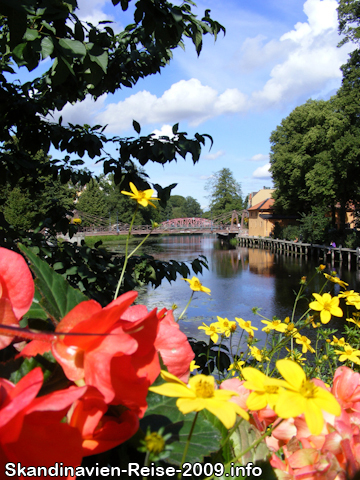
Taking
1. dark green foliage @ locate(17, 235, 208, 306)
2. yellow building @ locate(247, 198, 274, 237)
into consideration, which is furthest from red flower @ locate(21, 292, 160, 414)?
yellow building @ locate(247, 198, 274, 237)

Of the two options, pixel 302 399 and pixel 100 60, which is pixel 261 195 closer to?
pixel 100 60

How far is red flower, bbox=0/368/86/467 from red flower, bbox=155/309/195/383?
0.48ft

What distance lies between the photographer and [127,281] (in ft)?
8.10

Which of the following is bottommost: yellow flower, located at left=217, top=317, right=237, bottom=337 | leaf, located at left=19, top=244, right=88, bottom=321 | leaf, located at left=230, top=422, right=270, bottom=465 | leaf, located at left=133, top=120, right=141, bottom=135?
yellow flower, located at left=217, top=317, right=237, bottom=337

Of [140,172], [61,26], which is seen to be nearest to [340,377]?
[61,26]

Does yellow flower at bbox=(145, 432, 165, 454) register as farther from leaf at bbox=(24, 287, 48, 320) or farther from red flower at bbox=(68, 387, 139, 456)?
leaf at bbox=(24, 287, 48, 320)

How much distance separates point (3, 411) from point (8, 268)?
0.49 feet

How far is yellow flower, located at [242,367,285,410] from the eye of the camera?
0.34 m

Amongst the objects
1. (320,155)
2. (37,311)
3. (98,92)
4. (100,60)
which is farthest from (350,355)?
(320,155)

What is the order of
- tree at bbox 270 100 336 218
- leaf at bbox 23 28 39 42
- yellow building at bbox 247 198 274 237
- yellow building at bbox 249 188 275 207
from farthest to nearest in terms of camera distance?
yellow building at bbox 249 188 275 207 < yellow building at bbox 247 198 274 237 < tree at bbox 270 100 336 218 < leaf at bbox 23 28 39 42

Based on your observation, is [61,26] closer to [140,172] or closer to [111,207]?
[140,172]

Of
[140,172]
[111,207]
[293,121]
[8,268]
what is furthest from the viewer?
[111,207]

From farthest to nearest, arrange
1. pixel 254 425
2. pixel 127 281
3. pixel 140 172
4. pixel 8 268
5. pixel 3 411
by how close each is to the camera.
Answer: pixel 140 172
pixel 127 281
pixel 254 425
pixel 8 268
pixel 3 411

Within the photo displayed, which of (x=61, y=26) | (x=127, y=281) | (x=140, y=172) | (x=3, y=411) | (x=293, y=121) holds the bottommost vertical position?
(x=127, y=281)
